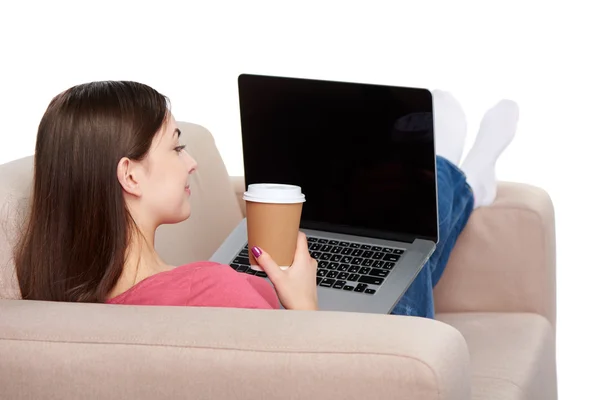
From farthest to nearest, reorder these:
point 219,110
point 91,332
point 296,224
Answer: point 219,110, point 296,224, point 91,332

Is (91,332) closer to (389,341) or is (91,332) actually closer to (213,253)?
(389,341)

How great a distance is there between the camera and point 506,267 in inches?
106

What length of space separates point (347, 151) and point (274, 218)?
0.64m

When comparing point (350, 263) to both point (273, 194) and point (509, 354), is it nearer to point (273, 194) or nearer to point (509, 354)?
point (509, 354)

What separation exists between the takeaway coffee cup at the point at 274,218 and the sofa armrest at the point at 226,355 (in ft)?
0.76

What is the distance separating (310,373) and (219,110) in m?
2.31

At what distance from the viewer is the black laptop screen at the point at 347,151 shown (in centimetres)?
228

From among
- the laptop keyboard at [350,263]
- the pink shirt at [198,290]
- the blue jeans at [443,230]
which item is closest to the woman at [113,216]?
the pink shirt at [198,290]

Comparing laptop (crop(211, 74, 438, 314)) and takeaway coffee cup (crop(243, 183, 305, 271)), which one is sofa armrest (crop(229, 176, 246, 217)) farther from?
takeaway coffee cup (crop(243, 183, 305, 271))

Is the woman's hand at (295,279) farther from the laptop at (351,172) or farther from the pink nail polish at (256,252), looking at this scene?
the laptop at (351,172)

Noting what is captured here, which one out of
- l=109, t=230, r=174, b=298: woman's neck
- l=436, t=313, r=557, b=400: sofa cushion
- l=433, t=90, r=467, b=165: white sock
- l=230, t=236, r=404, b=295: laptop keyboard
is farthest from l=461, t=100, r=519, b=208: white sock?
l=109, t=230, r=174, b=298: woman's neck

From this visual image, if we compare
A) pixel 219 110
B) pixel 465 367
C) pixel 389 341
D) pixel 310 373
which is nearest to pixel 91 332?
pixel 310 373

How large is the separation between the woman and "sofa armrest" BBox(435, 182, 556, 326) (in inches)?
38.5

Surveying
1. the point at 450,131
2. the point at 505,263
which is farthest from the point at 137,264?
the point at 450,131
